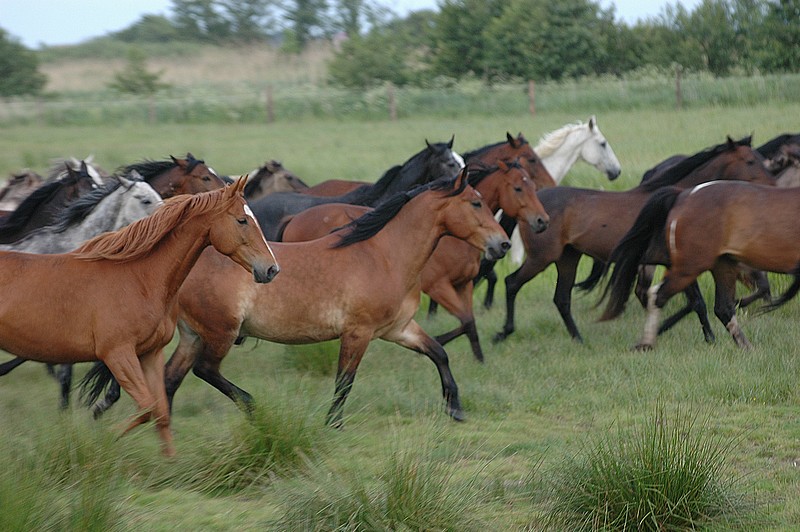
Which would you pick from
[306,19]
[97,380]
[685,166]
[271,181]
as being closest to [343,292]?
[97,380]

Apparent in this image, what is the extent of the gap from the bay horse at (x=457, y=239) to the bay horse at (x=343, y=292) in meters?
1.59

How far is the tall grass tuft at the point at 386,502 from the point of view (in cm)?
399

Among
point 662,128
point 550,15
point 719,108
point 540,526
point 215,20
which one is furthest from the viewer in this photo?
point 215,20

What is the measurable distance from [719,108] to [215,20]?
4565 centimetres

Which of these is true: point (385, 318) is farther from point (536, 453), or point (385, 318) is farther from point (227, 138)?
point (227, 138)

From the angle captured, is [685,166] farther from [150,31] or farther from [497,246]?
[150,31]

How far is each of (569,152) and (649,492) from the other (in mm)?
8534

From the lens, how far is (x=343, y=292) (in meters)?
6.29

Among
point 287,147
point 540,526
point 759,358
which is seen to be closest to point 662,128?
point 287,147

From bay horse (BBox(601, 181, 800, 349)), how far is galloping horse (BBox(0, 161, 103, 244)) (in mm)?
4573

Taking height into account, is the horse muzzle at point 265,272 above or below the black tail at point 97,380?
above

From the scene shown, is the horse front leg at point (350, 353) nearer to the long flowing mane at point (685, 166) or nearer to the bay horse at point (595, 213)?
the bay horse at point (595, 213)

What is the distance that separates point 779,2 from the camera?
29.0 metres

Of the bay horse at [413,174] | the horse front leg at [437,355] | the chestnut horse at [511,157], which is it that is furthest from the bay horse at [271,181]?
the horse front leg at [437,355]
